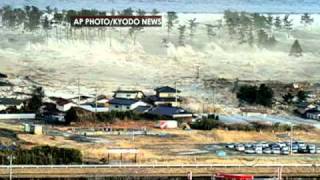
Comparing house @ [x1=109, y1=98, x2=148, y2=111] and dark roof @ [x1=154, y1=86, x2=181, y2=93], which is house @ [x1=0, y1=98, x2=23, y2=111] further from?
dark roof @ [x1=154, y1=86, x2=181, y2=93]

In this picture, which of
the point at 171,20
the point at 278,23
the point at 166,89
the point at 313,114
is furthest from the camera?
the point at 278,23

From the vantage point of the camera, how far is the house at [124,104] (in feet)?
56.4

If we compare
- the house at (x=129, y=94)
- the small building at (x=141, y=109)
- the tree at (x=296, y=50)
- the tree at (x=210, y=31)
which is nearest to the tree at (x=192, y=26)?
the tree at (x=210, y=31)

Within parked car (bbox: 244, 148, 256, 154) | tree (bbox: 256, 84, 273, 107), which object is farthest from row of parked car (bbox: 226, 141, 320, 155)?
tree (bbox: 256, 84, 273, 107)

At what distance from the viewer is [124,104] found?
56.5 ft

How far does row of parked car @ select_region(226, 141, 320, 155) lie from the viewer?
15906mm

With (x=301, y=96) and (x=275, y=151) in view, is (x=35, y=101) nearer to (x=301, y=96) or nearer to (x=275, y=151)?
(x=275, y=151)

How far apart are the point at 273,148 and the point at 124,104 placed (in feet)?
8.66

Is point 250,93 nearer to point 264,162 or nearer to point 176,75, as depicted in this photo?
point 176,75

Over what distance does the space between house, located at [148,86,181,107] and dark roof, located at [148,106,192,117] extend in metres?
0.17

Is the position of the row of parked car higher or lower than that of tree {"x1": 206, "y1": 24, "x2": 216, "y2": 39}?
lower

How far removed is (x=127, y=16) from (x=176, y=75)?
4.18 ft

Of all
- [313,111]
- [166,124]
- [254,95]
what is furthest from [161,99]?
[313,111]

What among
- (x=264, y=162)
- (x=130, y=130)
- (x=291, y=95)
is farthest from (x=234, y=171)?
(x=291, y=95)
